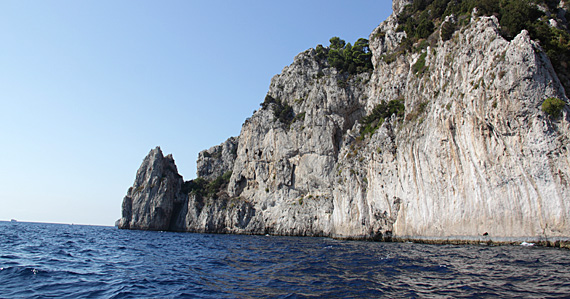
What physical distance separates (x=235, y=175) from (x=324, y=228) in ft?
→ 109

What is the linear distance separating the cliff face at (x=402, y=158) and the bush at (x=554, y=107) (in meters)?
0.36

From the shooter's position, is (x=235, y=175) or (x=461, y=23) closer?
(x=461, y=23)

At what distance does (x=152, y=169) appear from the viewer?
87375 mm

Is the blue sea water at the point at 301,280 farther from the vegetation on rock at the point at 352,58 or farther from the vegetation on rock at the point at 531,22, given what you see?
the vegetation on rock at the point at 352,58

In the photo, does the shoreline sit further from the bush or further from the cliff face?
the bush

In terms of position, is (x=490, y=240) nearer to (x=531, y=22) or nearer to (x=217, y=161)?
(x=531, y=22)

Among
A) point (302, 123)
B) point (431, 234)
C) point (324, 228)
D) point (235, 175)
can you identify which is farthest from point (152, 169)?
point (431, 234)

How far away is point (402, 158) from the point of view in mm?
38219

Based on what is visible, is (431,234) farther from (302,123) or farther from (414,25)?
(302,123)

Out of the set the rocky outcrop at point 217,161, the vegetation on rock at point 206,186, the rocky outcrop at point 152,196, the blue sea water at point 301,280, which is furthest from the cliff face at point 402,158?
the rocky outcrop at point 217,161

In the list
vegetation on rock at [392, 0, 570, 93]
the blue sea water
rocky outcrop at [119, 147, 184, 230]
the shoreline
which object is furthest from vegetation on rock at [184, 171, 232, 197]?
the blue sea water

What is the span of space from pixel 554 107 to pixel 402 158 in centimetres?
1736

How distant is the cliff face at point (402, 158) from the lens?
23047mm

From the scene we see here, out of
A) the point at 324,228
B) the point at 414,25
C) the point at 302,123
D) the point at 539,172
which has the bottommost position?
the point at 324,228
